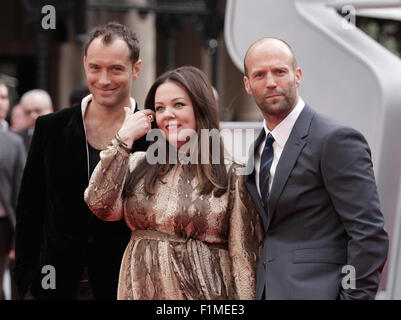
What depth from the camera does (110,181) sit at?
110 inches

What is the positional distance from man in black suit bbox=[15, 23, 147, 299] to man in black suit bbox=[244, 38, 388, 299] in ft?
2.29

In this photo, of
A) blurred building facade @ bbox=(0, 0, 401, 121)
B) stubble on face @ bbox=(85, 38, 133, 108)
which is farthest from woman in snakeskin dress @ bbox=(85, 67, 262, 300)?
blurred building facade @ bbox=(0, 0, 401, 121)

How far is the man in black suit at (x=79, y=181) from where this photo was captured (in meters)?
3.13

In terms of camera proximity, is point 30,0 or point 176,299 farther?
point 30,0

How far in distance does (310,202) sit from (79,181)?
115 cm

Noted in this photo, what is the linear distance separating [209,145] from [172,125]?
18 centimetres

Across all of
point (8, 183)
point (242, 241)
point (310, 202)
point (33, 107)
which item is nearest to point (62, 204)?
point (242, 241)

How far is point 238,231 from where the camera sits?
2773mm

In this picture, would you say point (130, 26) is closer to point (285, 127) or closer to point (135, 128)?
point (135, 128)

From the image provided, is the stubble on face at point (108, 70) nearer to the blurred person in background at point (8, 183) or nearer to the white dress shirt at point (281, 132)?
the white dress shirt at point (281, 132)

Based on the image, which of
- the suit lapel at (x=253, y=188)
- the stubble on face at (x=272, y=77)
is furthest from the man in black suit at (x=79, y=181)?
the stubble on face at (x=272, y=77)

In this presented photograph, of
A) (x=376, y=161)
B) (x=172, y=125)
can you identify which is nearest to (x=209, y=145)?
(x=172, y=125)

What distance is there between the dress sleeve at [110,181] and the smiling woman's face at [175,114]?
198 mm
